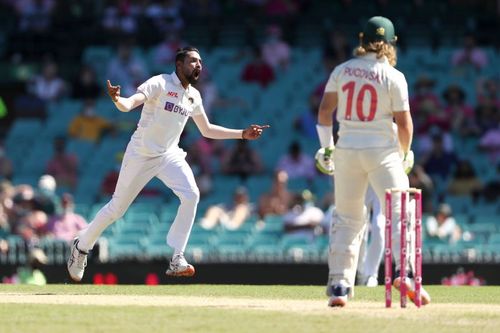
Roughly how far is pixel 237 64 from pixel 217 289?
1143cm

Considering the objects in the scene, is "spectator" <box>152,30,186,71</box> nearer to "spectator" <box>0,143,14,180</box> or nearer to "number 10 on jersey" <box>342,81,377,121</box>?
"spectator" <box>0,143,14,180</box>

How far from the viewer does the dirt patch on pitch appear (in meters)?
10.7

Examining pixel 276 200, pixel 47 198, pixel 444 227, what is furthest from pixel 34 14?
pixel 444 227

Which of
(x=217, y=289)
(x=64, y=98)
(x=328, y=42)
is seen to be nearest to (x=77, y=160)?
(x=64, y=98)

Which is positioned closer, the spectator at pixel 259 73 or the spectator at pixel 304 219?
the spectator at pixel 304 219

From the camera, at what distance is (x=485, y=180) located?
20750 mm

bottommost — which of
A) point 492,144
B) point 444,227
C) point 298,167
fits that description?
point 444,227

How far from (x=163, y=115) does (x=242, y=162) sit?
910cm

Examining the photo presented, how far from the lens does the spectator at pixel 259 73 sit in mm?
24328

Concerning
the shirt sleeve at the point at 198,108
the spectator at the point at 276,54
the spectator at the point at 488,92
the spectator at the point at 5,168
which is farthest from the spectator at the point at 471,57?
the shirt sleeve at the point at 198,108

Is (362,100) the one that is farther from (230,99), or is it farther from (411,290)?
(230,99)

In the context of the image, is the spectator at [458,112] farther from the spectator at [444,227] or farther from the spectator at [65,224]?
the spectator at [65,224]

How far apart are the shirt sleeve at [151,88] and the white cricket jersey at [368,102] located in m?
2.17

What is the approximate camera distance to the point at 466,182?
20.5m
